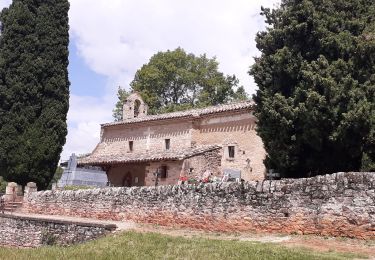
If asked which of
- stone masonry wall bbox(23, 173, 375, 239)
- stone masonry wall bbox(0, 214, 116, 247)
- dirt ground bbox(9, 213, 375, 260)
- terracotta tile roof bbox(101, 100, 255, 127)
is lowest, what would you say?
stone masonry wall bbox(0, 214, 116, 247)

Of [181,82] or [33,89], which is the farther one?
[181,82]

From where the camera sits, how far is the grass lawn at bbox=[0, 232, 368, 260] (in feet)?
34.2

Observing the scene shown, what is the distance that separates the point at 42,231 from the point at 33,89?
10.4m

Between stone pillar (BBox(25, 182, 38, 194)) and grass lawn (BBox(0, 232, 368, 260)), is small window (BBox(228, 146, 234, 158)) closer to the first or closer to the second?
stone pillar (BBox(25, 182, 38, 194))

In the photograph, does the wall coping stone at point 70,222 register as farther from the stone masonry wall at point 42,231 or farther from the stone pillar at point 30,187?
the stone pillar at point 30,187

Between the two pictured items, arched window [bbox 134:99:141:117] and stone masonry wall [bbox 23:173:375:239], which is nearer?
stone masonry wall [bbox 23:173:375:239]

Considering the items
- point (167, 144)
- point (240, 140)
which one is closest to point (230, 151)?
point (240, 140)

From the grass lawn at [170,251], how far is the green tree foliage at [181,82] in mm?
32928

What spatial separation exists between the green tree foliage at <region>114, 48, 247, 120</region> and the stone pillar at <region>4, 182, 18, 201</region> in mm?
22430

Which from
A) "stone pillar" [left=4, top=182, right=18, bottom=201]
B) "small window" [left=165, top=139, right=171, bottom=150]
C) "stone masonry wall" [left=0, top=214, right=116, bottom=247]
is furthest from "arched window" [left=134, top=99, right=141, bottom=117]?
"stone masonry wall" [left=0, top=214, right=116, bottom=247]

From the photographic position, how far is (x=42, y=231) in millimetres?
18672

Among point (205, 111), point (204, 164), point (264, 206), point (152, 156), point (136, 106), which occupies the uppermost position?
point (136, 106)

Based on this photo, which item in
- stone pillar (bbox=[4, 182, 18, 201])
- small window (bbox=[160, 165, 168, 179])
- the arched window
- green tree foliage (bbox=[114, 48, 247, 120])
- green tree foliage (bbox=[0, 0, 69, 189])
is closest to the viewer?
stone pillar (bbox=[4, 182, 18, 201])

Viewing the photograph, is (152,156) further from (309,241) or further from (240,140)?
(309,241)
